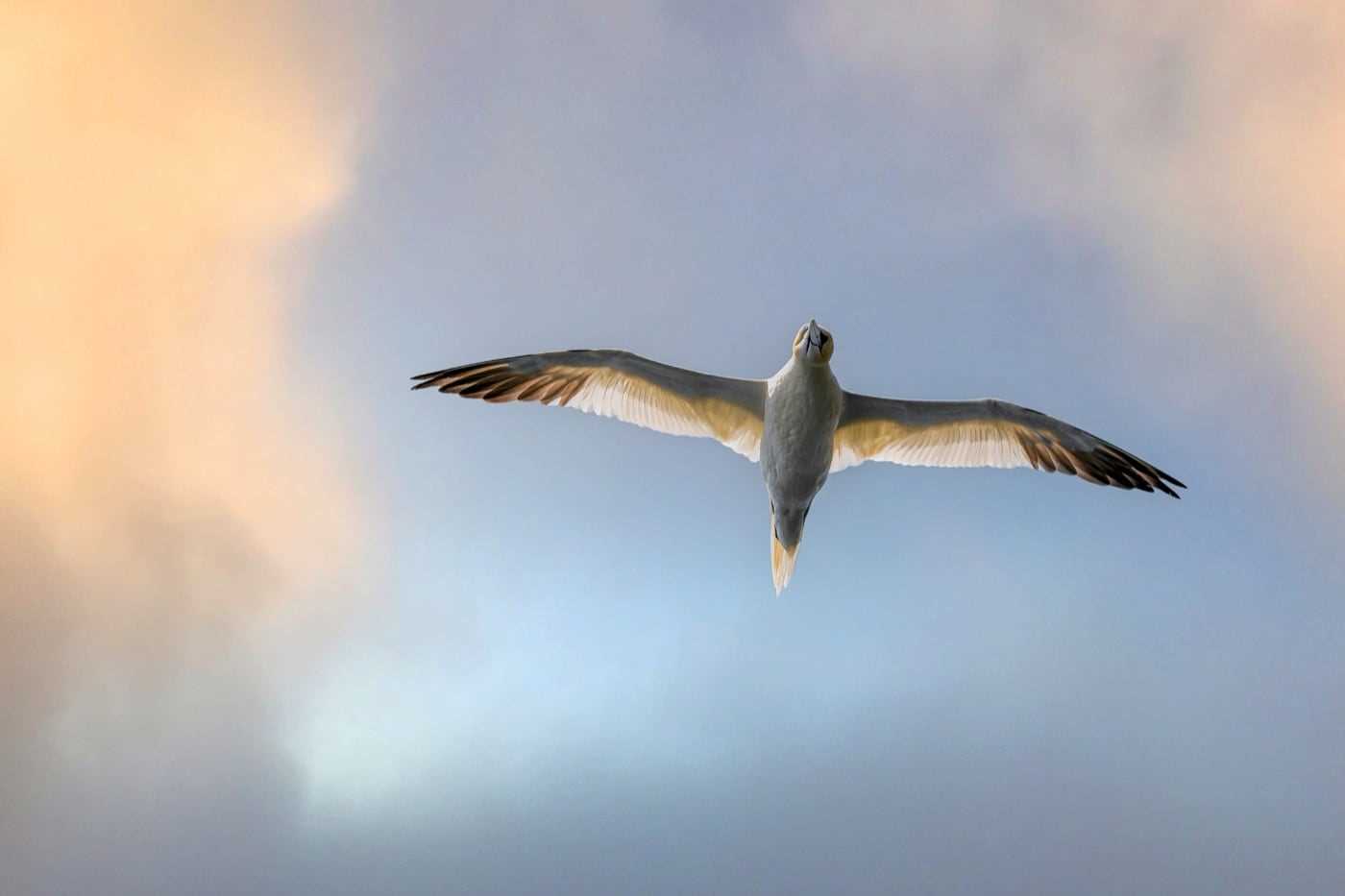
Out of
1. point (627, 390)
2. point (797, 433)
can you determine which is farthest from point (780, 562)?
point (627, 390)

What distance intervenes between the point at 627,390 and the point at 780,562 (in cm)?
407

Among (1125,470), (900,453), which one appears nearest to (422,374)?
(900,453)

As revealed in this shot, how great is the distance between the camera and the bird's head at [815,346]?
1636 cm

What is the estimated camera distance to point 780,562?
61.6 ft

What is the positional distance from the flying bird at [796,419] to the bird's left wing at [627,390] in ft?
0.05

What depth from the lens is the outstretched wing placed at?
730 inches

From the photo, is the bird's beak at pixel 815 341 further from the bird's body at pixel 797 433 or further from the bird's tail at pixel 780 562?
the bird's tail at pixel 780 562

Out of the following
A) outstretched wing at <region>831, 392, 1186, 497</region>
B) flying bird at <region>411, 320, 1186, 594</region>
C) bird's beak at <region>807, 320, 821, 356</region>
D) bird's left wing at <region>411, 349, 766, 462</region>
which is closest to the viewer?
bird's beak at <region>807, 320, 821, 356</region>

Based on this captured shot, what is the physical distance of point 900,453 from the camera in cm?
1930

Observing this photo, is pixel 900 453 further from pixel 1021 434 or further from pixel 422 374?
pixel 422 374

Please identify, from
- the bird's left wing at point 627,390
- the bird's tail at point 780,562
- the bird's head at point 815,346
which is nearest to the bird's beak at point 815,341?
the bird's head at point 815,346

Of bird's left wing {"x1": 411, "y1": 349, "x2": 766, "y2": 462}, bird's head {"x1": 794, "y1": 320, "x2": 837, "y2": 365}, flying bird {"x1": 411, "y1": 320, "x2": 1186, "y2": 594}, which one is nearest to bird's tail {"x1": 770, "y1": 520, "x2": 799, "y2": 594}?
flying bird {"x1": 411, "y1": 320, "x2": 1186, "y2": 594}

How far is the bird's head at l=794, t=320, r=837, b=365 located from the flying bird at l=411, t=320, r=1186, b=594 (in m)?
0.02

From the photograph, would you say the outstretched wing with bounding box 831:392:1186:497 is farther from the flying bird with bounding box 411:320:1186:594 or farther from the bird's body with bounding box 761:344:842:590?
the bird's body with bounding box 761:344:842:590
